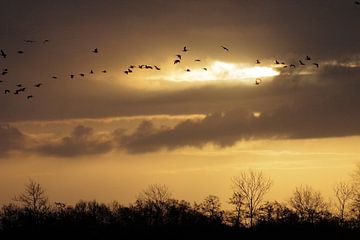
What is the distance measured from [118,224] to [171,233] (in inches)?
735

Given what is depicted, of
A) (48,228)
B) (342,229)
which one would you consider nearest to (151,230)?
(48,228)

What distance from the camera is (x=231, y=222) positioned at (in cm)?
19188

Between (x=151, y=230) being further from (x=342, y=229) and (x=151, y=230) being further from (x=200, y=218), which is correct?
(x=342, y=229)

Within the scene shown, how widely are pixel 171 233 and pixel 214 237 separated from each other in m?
10.6

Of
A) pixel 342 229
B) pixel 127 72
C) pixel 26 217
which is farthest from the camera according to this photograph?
pixel 26 217

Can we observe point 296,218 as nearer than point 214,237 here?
No

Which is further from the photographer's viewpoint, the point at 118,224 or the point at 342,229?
the point at 118,224

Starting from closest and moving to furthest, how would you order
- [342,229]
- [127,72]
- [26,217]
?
1. [127,72]
2. [342,229]
3. [26,217]

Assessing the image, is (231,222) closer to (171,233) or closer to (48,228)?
(171,233)

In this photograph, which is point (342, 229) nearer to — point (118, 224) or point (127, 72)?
point (118, 224)

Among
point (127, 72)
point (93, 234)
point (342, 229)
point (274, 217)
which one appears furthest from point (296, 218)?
point (127, 72)

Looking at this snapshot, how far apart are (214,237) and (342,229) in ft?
83.8

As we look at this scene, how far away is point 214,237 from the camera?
180 meters

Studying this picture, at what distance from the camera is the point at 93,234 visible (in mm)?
182250
